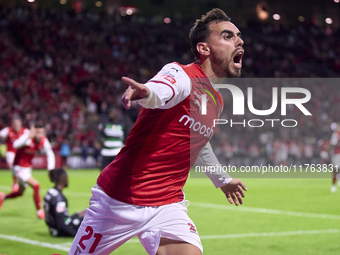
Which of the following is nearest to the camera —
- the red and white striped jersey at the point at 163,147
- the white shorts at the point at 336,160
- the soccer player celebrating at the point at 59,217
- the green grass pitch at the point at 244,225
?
the red and white striped jersey at the point at 163,147

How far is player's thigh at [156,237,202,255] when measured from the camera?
3.58 meters

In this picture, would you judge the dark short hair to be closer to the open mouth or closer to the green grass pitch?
the open mouth

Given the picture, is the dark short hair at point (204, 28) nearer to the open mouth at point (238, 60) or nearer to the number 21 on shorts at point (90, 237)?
the open mouth at point (238, 60)

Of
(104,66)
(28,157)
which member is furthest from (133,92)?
(104,66)

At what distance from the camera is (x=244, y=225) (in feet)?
32.4

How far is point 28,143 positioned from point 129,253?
4523 mm

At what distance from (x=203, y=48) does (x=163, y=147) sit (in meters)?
0.83

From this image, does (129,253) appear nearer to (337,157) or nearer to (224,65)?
(224,65)

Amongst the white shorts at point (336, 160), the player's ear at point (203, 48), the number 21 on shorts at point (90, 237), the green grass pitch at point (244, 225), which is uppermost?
the player's ear at point (203, 48)

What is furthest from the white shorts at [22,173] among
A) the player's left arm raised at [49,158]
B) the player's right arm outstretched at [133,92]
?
the player's right arm outstretched at [133,92]

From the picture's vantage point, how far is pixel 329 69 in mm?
41156

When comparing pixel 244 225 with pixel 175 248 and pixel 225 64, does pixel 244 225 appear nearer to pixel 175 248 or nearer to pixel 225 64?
pixel 175 248

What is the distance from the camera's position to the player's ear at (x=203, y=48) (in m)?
3.83

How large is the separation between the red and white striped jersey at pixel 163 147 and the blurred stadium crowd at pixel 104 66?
2172cm
